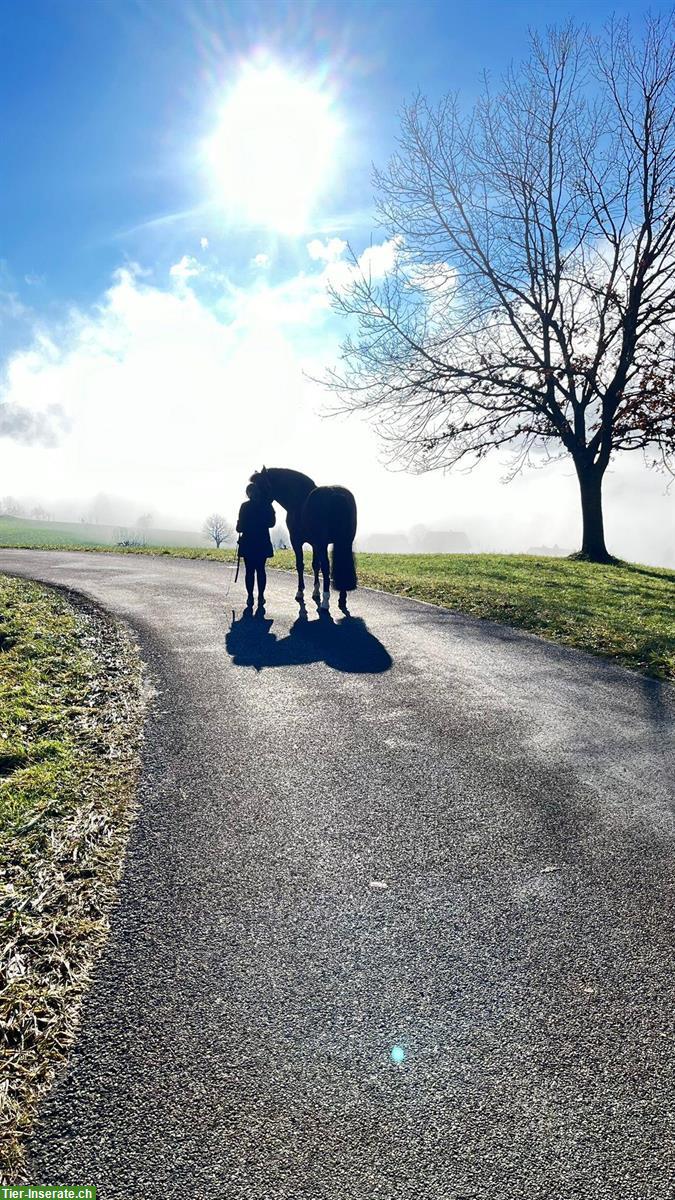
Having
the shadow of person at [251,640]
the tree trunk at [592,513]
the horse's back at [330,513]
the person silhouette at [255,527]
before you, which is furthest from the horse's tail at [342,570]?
the tree trunk at [592,513]

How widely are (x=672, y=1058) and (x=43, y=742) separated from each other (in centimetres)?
Answer: 501

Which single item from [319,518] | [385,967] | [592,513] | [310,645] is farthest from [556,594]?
[592,513]

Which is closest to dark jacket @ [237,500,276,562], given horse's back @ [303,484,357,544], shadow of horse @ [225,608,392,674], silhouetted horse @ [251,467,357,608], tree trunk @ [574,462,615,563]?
silhouetted horse @ [251,467,357,608]

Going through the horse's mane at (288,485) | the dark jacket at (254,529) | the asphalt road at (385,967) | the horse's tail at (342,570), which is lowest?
the asphalt road at (385,967)

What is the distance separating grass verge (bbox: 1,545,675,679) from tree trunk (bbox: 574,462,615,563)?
185cm

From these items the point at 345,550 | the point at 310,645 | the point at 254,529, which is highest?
the point at 254,529

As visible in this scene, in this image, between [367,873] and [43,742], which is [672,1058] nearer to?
[367,873]

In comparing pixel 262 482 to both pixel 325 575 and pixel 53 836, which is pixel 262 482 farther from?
pixel 53 836

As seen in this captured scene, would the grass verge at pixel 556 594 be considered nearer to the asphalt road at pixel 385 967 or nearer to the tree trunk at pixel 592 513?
the tree trunk at pixel 592 513

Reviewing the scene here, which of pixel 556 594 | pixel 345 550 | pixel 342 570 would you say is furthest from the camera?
pixel 556 594

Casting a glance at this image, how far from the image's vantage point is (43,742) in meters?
5.51

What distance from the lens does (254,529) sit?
10.6 m

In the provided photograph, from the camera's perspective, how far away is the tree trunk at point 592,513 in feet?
77.3

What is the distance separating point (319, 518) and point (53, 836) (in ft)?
24.1
